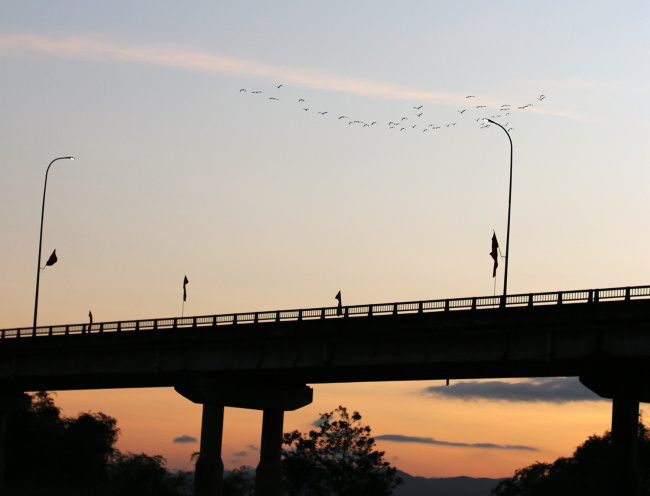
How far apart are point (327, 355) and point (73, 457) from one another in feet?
244

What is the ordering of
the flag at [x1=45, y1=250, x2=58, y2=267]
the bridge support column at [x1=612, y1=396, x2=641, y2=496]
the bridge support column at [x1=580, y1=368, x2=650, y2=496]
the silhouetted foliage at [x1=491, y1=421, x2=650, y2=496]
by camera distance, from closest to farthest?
the bridge support column at [x1=612, y1=396, x2=641, y2=496]
the bridge support column at [x1=580, y1=368, x2=650, y2=496]
the flag at [x1=45, y1=250, x2=58, y2=267]
the silhouetted foliage at [x1=491, y1=421, x2=650, y2=496]

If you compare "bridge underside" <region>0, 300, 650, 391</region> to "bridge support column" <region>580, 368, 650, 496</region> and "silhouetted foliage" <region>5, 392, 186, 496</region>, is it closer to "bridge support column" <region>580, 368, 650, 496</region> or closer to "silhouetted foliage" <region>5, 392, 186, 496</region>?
"bridge support column" <region>580, 368, 650, 496</region>

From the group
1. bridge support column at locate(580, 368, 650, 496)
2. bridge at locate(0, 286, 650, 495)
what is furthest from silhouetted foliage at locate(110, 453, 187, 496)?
bridge support column at locate(580, 368, 650, 496)

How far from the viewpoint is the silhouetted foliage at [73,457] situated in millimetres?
123125

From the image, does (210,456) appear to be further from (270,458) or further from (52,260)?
(52,260)

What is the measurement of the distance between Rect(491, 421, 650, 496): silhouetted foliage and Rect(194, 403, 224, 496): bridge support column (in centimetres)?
3473

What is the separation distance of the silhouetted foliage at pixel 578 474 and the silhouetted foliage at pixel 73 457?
1741 inches

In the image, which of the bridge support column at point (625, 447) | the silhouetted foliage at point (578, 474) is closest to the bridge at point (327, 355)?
the bridge support column at point (625, 447)

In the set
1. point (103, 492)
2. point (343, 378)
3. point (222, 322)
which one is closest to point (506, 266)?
point (343, 378)

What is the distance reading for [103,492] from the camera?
9800 centimetres

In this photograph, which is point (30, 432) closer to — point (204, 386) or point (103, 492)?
point (103, 492)

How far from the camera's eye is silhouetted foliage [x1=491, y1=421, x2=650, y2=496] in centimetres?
11112

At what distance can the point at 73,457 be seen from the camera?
13312 centimetres

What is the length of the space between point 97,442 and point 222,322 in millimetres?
71127
